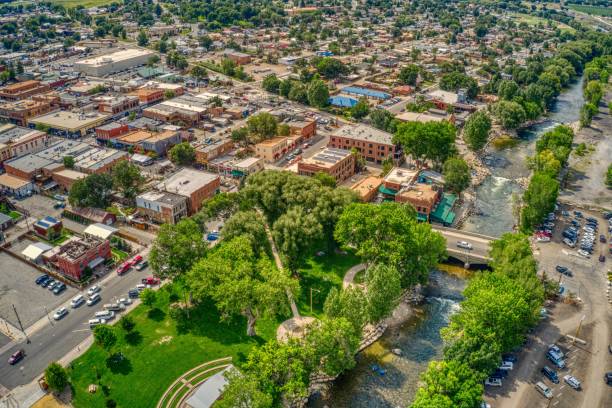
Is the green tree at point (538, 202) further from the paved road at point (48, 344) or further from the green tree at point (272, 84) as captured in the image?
the green tree at point (272, 84)

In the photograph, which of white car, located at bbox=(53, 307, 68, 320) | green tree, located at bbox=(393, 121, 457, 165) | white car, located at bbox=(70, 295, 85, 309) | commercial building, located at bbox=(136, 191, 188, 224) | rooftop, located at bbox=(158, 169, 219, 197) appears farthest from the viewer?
green tree, located at bbox=(393, 121, 457, 165)

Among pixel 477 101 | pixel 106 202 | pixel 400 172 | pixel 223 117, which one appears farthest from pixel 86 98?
pixel 477 101

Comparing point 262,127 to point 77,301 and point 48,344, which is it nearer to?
point 77,301

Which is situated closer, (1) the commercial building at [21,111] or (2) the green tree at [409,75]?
(1) the commercial building at [21,111]

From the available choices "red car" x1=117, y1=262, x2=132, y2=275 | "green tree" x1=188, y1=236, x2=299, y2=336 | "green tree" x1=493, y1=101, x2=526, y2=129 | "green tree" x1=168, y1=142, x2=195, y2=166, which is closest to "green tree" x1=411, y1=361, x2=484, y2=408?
"green tree" x1=188, y1=236, x2=299, y2=336

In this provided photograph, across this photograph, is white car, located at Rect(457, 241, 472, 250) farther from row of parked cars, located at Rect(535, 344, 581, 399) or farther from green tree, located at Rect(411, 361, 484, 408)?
green tree, located at Rect(411, 361, 484, 408)

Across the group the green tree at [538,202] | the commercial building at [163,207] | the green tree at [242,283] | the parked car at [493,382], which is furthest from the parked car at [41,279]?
the green tree at [538,202]

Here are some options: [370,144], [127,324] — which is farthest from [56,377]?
[370,144]
